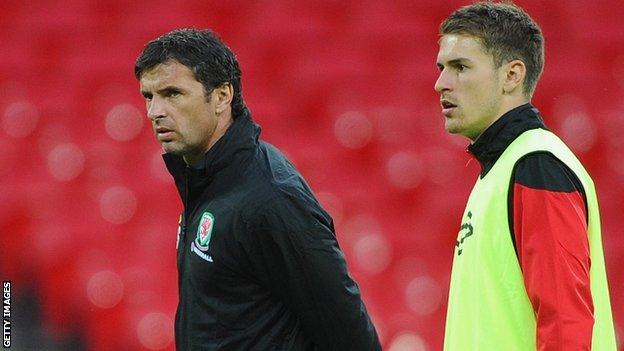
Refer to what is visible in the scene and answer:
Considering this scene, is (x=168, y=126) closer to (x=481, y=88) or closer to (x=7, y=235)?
(x=481, y=88)

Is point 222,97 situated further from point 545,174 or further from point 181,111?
point 545,174

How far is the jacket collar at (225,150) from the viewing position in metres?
1.75

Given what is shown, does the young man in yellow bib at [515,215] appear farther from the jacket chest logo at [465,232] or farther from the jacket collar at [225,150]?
the jacket collar at [225,150]

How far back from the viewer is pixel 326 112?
3488mm

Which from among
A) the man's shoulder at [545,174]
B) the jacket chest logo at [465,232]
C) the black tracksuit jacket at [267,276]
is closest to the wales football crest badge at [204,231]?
the black tracksuit jacket at [267,276]

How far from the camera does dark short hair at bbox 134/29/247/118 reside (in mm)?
1801

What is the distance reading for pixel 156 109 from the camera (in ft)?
5.90

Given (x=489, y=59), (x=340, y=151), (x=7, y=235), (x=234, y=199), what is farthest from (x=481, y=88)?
→ (x=7, y=235)

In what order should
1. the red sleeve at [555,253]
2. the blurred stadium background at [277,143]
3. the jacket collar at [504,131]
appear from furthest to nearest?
the blurred stadium background at [277,143]
the jacket collar at [504,131]
the red sleeve at [555,253]

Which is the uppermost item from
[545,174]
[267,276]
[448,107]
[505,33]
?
[505,33]

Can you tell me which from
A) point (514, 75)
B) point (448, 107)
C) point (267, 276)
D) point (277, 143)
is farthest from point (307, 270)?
point (277, 143)

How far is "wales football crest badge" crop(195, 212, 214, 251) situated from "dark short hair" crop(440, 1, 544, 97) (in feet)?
1.57

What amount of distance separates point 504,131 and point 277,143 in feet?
6.19

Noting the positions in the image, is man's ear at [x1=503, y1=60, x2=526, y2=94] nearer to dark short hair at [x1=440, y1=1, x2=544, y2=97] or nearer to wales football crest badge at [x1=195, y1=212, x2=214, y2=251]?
dark short hair at [x1=440, y1=1, x2=544, y2=97]
